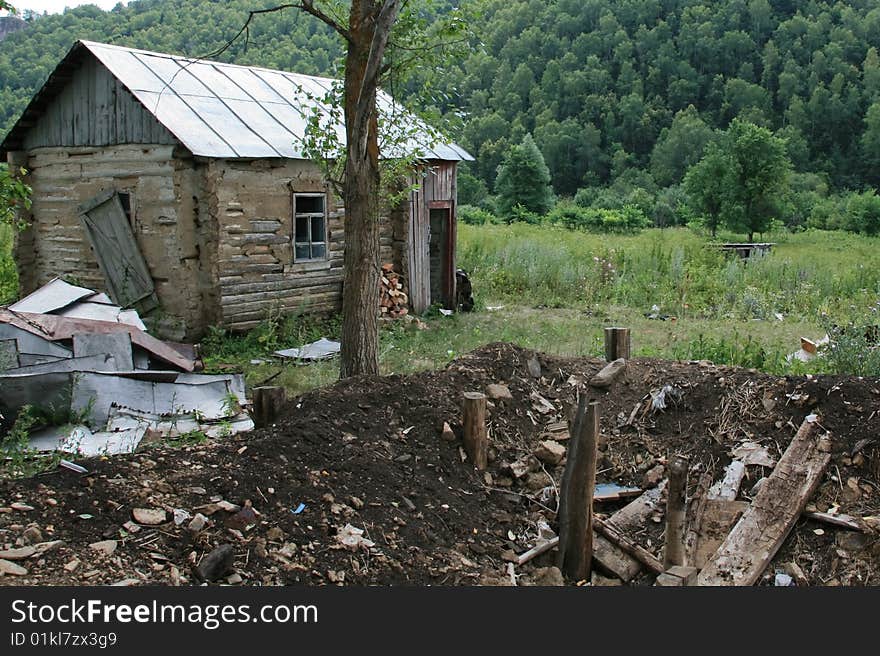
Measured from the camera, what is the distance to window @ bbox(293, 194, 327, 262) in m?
12.4

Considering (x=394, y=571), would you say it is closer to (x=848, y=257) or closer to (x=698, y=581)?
(x=698, y=581)

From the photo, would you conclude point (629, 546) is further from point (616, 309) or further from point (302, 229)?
point (616, 309)

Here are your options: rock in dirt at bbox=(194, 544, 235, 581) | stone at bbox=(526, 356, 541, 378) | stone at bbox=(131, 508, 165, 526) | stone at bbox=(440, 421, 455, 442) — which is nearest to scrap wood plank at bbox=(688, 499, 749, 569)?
stone at bbox=(440, 421, 455, 442)

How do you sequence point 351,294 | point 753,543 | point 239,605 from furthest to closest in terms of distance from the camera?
point 351,294 → point 753,543 → point 239,605

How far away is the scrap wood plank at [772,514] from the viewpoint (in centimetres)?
488

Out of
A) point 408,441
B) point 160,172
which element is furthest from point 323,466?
point 160,172

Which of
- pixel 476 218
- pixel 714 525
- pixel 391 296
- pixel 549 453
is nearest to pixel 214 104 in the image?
pixel 391 296

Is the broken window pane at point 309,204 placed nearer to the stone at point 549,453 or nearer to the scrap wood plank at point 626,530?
the stone at point 549,453

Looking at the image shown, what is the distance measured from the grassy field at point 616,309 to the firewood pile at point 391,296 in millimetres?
563

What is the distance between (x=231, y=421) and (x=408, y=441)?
2812 mm

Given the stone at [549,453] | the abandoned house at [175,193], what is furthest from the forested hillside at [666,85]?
the stone at [549,453]

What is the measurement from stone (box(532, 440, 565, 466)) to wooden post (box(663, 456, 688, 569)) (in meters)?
1.43

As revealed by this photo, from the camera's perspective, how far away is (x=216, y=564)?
4.16m

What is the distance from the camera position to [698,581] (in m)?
4.76
